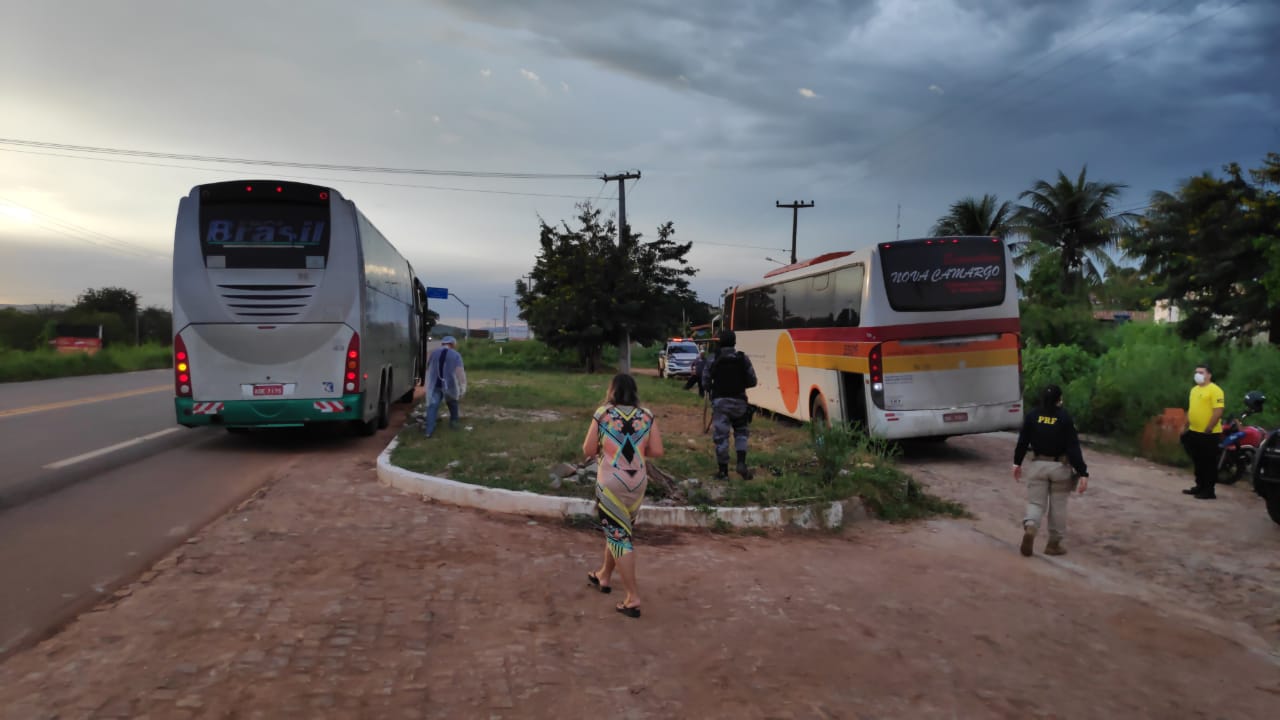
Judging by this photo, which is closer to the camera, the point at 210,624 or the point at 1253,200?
the point at 210,624

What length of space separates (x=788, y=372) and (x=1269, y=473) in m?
8.25

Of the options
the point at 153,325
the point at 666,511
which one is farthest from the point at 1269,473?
the point at 153,325

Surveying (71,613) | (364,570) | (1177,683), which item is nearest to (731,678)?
(1177,683)

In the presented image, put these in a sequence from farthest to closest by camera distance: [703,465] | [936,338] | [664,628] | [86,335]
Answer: [86,335]
[936,338]
[703,465]
[664,628]

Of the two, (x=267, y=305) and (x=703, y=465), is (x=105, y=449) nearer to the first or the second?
(x=267, y=305)

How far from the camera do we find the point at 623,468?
4805 mm

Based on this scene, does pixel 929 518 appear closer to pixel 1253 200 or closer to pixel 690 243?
pixel 1253 200

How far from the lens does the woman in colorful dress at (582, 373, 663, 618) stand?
15.6 feet

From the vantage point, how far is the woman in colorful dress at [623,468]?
4750 mm

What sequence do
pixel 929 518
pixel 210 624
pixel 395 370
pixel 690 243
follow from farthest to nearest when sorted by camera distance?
pixel 690 243 < pixel 395 370 < pixel 929 518 < pixel 210 624

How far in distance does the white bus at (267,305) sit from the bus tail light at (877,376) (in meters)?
7.35

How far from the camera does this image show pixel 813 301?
13383mm

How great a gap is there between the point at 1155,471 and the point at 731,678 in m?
9.73

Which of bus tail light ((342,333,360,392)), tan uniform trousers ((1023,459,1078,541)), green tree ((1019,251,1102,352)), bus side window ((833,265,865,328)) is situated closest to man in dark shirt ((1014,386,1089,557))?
tan uniform trousers ((1023,459,1078,541))
